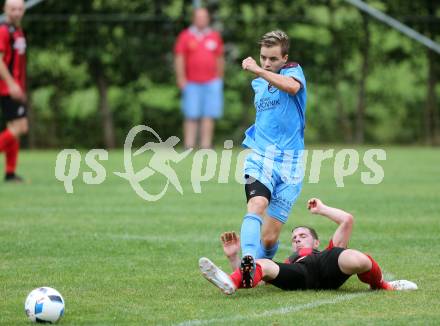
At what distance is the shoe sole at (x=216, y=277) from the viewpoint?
221 inches

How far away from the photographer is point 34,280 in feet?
20.9

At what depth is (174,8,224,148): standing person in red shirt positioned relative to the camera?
59.6ft

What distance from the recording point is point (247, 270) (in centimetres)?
580

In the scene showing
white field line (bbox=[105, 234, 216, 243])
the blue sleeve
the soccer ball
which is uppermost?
the blue sleeve

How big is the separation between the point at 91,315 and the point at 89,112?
15701 mm

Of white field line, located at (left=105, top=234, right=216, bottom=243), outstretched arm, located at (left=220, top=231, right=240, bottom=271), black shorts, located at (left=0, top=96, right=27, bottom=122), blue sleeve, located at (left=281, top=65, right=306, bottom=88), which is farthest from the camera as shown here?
black shorts, located at (left=0, top=96, right=27, bottom=122)

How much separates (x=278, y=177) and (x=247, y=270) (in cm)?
92

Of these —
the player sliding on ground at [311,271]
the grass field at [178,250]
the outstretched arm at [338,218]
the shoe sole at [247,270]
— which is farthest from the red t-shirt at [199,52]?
the shoe sole at [247,270]

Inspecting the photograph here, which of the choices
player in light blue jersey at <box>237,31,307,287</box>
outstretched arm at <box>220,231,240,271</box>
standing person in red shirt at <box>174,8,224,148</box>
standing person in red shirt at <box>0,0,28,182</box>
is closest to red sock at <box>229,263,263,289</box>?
outstretched arm at <box>220,231,240,271</box>

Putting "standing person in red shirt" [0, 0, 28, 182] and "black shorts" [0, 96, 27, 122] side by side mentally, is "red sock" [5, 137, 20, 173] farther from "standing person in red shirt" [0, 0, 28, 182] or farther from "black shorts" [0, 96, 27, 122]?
"black shorts" [0, 96, 27, 122]

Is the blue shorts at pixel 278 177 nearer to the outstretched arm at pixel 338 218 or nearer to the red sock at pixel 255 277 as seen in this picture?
the outstretched arm at pixel 338 218

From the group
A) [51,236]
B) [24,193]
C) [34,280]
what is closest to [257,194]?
[34,280]

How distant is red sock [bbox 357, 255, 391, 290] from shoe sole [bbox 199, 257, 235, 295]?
2.57ft

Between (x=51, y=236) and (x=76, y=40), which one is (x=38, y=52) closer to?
(x=76, y=40)
